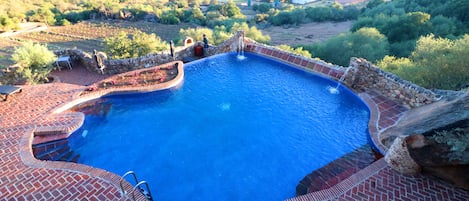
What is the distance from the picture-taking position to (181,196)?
20.0 ft

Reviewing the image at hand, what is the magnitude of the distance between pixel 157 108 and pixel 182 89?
5.22 feet

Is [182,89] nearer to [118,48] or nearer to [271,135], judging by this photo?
[271,135]

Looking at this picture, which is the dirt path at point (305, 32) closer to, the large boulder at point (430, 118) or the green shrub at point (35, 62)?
the green shrub at point (35, 62)

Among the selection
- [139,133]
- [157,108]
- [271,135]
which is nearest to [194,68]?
[157,108]

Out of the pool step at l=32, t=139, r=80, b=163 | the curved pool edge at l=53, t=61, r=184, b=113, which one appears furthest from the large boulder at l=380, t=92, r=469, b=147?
the pool step at l=32, t=139, r=80, b=163

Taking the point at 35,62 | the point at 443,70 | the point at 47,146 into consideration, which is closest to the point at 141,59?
the point at 35,62

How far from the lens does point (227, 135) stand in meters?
8.12

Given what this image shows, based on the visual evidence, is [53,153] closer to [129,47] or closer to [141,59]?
[141,59]

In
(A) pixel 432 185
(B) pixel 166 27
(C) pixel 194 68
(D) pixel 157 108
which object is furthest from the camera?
(B) pixel 166 27

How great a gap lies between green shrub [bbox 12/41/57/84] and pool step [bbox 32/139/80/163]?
661cm

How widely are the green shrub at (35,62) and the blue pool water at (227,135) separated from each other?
208 inches

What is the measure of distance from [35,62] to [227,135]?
1109cm

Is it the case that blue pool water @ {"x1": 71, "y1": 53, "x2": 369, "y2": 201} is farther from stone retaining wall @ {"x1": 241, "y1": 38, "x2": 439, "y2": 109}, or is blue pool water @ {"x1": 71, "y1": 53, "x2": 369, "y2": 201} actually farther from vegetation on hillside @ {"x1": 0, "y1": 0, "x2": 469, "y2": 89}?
vegetation on hillside @ {"x1": 0, "y1": 0, "x2": 469, "y2": 89}

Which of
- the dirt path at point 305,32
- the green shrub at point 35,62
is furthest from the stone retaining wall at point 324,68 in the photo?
the dirt path at point 305,32
